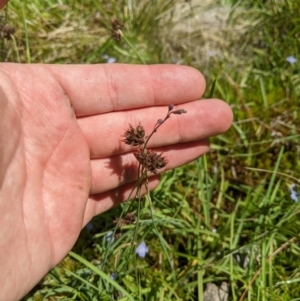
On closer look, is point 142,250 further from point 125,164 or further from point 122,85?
point 122,85

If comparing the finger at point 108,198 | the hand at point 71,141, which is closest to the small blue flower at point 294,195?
the hand at point 71,141

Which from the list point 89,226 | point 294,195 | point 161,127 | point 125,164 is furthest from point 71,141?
point 294,195

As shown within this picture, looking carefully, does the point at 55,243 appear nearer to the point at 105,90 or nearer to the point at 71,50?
the point at 105,90

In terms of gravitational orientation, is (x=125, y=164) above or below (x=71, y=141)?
below

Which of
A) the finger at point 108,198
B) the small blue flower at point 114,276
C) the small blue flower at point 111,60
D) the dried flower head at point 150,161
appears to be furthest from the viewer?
the small blue flower at point 111,60

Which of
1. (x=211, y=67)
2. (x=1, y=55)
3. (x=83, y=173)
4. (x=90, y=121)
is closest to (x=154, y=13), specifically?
(x=211, y=67)

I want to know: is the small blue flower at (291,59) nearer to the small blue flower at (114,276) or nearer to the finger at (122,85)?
the finger at (122,85)

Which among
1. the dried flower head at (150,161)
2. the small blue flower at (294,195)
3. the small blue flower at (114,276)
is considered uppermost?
the dried flower head at (150,161)
